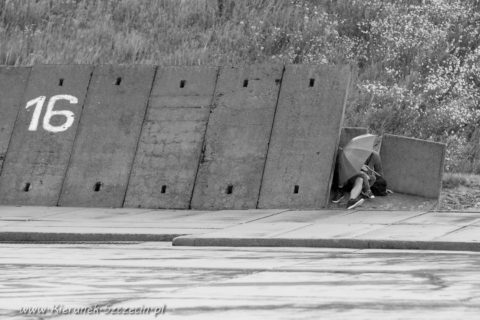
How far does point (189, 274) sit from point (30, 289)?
173 centimetres

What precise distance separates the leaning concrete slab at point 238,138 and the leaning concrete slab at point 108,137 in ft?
4.74

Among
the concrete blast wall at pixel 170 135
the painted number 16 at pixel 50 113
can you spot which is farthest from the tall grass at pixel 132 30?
the concrete blast wall at pixel 170 135

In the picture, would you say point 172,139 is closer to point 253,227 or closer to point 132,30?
point 253,227

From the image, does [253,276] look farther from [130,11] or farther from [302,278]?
[130,11]

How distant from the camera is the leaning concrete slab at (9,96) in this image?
1955cm

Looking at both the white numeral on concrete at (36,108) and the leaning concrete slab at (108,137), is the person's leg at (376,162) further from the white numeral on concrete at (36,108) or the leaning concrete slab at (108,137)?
the white numeral on concrete at (36,108)

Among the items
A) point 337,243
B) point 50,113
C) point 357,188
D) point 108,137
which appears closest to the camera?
point 337,243

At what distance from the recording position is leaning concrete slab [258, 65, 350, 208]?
1714 centimetres

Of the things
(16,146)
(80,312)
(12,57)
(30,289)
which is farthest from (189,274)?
(12,57)

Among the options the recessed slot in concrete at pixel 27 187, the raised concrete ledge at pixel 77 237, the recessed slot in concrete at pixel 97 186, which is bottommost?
the raised concrete ledge at pixel 77 237

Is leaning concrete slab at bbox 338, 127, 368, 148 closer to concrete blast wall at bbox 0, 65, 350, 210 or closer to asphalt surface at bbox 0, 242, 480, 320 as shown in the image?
concrete blast wall at bbox 0, 65, 350, 210

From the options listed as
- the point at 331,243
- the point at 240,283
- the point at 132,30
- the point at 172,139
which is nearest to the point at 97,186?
the point at 172,139

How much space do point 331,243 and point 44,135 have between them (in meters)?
7.81

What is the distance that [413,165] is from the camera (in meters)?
17.4
